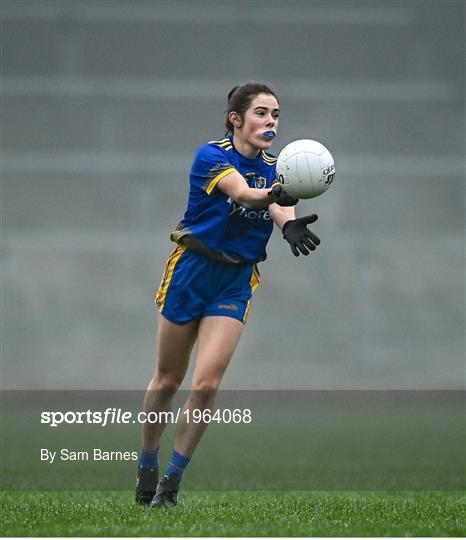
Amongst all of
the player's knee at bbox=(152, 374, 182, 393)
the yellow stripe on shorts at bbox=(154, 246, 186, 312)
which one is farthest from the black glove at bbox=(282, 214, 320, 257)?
the player's knee at bbox=(152, 374, 182, 393)

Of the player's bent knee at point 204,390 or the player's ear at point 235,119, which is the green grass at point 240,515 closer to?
the player's bent knee at point 204,390

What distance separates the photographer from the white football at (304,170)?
14.5 feet

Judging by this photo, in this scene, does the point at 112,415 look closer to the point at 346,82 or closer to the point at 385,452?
the point at 385,452

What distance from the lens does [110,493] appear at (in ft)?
19.2

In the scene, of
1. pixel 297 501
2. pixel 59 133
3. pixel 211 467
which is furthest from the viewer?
pixel 59 133

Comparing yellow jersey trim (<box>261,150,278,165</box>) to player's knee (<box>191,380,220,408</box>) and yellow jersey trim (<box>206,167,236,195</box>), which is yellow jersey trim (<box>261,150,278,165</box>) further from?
player's knee (<box>191,380,220,408</box>)

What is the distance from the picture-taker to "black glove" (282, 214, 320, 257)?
4590mm

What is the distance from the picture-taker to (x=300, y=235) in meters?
4.62

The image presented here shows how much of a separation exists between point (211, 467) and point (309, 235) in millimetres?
3376

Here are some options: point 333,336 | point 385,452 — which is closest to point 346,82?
point 333,336

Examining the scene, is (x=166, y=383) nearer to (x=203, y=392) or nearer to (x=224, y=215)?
(x=203, y=392)

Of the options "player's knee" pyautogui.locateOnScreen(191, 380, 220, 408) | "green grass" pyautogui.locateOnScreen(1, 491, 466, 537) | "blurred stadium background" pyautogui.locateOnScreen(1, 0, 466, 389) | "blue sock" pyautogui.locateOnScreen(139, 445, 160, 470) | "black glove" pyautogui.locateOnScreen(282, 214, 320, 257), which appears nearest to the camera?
"green grass" pyautogui.locateOnScreen(1, 491, 466, 537)

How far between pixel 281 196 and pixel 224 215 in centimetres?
46

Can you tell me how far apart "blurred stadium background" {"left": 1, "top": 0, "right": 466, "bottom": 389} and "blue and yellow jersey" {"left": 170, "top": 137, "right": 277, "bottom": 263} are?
832 centimetres
